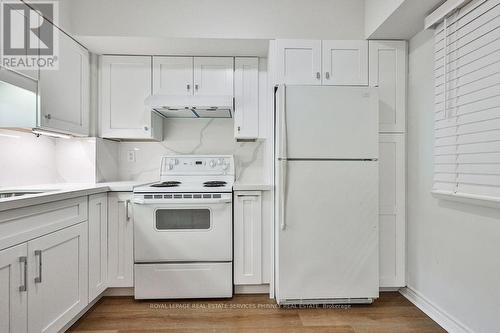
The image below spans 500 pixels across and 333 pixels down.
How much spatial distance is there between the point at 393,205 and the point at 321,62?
1.26 m

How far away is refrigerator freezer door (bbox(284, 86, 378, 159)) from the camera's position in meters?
2.05

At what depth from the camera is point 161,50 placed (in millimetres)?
2438

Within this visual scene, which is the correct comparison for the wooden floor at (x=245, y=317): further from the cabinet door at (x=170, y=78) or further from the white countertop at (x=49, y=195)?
the cabinet door at (x=170, y=78)

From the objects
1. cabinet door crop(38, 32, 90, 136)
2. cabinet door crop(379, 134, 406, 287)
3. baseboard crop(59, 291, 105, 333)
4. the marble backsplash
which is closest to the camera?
baseboard crop(59, 291, 105, 333)

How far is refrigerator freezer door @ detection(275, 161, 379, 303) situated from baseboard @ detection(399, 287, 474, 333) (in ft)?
1.60

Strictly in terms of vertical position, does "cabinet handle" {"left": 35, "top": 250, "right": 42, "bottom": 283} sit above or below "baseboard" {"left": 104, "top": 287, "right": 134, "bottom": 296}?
above

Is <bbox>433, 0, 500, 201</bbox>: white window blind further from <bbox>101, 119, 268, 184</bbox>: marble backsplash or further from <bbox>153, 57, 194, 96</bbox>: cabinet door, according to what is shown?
<bbox>153, 57, 194, 96</bbox>: cabinet door

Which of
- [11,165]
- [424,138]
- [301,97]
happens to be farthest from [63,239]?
[424,138]

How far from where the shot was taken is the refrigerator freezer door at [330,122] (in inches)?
80.7

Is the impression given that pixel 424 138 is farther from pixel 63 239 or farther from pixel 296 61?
pixel 63 239

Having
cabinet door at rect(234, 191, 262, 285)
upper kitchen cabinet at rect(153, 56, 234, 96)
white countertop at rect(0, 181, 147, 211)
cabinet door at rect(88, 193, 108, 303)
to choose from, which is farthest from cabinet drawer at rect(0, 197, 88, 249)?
upper kitchen cabinet at rect(153, 56, 234, 96)

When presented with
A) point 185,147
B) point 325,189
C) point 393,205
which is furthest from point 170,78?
point 393,205

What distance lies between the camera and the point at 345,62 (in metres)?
2.25

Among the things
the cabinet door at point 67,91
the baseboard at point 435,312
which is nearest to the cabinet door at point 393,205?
the baseboard at point 435,312
